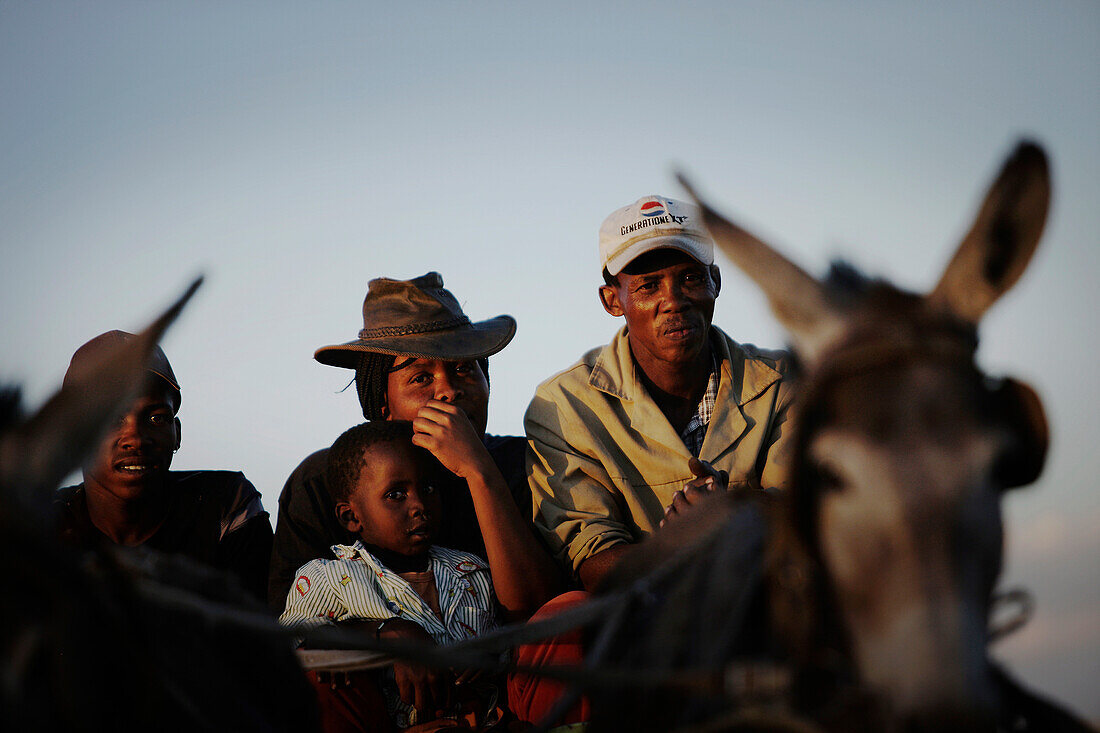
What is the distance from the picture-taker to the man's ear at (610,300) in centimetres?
434

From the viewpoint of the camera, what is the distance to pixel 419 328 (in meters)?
4.39

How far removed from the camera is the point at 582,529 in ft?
11.8

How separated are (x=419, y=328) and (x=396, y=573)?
1.33m

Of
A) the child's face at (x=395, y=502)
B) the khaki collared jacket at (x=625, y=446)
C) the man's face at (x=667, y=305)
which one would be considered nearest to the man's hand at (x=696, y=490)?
the khaki collared jacket at (x=625, y=446)

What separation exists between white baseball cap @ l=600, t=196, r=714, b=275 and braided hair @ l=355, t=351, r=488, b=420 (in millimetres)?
892

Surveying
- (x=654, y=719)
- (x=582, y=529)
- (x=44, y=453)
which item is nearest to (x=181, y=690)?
(x=44, y=453)

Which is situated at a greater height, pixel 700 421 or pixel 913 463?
pixel 700 421

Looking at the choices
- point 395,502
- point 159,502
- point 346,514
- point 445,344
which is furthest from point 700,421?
point 159,502

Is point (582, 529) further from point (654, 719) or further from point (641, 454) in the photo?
point (654, 719)

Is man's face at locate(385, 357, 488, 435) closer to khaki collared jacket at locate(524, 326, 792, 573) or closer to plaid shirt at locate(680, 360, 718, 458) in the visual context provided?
khaki collared jacket at locate(524, 326, 792, 573)

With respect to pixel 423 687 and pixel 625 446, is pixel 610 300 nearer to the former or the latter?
pixel 625 446

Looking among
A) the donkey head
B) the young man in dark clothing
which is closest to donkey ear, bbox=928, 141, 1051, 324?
the donkey head

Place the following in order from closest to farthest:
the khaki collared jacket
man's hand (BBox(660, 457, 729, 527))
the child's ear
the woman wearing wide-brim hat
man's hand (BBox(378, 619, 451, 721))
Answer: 1. man's hand (BBox(660, 457, 729, 527))
2. man's hand (BBox(378, 619, 451, 721))
3. the woman wearing wide-brim hat
4. the khaki collared jacket
5. the child's ear

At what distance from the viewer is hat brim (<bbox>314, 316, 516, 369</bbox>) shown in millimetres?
4211
